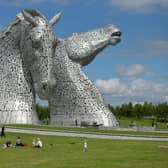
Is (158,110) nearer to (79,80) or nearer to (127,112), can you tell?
(127,112)

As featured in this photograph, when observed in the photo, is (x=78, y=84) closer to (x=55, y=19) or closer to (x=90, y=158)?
(x=55, y=19)

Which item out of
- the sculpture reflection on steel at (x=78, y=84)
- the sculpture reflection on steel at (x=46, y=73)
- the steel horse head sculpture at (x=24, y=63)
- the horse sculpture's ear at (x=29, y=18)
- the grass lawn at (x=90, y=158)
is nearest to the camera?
the grass lawn at (x=90, y=158)

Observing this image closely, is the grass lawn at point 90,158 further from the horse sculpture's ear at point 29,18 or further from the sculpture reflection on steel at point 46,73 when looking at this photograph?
the horse sculpture's ear at point 29,18

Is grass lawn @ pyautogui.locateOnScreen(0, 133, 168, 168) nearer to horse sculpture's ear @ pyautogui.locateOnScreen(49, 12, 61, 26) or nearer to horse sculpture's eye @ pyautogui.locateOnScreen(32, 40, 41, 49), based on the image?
horse sculpture's eye @ pyautogui.locateOnScreen(32, 40, 41, 49)

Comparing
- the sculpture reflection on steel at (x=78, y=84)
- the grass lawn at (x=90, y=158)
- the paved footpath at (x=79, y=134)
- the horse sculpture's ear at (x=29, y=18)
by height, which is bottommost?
the grass lawn at (x=90, y=158)

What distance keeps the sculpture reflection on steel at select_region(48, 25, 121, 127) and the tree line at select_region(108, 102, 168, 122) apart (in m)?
43.6

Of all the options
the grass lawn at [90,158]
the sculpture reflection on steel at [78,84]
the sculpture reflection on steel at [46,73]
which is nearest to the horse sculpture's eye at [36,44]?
the sculpture reflection on steel at [46,73]

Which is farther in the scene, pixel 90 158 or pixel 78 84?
pixel 78 84

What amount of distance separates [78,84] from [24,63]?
16.9 ft

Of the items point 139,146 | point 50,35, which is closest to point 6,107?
point 50,35

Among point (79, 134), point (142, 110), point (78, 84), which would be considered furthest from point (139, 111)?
point (79, 134)

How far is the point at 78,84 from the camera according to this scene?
40.0 metres

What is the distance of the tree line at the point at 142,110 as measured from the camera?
8391 cm

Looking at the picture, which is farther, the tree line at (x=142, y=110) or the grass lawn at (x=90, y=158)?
the tree line at (x=142, y=110)
